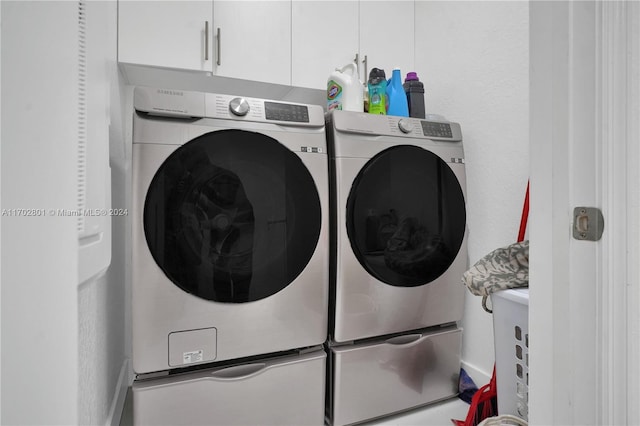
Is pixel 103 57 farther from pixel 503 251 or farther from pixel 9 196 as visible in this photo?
pixel 503 251

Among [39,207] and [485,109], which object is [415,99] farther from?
[39,207]

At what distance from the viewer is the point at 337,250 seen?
3.97ft

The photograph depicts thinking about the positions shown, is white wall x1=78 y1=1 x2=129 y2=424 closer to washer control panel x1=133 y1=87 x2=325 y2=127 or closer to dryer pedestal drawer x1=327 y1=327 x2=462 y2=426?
washer control panel x1=133 y1=87 x2=325 y2=127

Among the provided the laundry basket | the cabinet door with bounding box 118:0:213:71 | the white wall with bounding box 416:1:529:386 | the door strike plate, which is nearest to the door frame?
the door strike plate

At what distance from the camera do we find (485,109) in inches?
57.8

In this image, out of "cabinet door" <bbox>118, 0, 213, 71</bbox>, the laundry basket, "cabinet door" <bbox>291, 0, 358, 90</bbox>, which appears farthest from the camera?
"cabinet door" <bbox>291, 0, 358, 90</bbox>

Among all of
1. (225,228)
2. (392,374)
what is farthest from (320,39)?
(392,374)

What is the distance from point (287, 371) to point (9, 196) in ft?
3.37

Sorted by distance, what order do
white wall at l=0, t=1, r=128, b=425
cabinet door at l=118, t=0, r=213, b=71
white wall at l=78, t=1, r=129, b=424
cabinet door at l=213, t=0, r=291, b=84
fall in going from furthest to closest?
cabinet door at l=213, t=0, r=291, b=84, cabinet door at l=118, t=0, r=213, b=71, white wall at l=78, t=1, r=129, b=424, white wall at l=0, t=1, r=128, b=425

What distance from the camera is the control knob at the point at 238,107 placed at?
1.10 meters

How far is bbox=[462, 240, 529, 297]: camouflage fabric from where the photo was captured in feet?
3.12

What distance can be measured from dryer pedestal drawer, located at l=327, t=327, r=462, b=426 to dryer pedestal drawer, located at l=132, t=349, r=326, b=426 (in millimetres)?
80

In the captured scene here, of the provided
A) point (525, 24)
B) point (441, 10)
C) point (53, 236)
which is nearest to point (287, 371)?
point (53, 236)

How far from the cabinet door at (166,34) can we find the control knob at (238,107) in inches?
17.3
